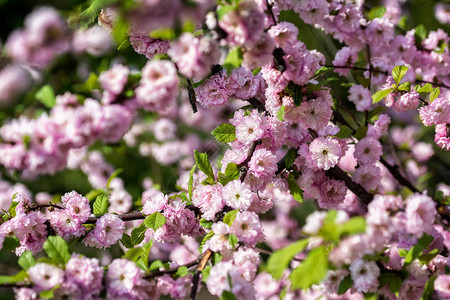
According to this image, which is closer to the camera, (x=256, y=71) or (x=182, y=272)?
(x=182, y=272)

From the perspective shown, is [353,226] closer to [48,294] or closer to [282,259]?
[282,259]

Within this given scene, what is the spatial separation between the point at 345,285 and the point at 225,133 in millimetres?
736

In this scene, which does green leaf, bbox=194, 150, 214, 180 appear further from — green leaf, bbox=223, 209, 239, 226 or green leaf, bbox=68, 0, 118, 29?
green leaf, bbox=68, 0, 118, 29

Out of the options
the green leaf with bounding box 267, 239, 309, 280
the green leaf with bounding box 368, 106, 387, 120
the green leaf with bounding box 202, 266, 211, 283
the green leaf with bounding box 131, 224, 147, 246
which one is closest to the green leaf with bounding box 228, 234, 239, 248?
the green leaf with bounding box 202, 266, 211, 283

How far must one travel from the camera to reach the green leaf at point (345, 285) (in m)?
1.45

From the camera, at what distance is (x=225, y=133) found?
1.76m

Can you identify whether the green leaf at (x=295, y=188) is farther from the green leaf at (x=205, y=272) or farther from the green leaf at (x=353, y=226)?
the green leaf at (x=353, y=226)

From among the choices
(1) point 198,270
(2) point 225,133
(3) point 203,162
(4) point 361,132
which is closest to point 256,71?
(2) point 225,133

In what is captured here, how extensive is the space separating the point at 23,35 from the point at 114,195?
1913 millimetres

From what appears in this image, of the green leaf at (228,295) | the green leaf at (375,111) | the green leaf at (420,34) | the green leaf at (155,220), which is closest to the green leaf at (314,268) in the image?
the green leaf at (228,295)

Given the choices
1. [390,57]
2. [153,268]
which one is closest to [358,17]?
[390,57]

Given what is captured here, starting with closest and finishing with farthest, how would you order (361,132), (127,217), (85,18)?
(85,18) → (127,217) → (361,132)

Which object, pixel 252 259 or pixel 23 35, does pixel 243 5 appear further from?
pixel 252 259

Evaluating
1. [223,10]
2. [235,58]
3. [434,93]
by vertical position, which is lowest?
[434,93]
